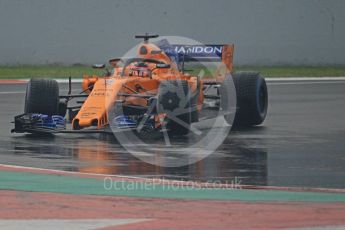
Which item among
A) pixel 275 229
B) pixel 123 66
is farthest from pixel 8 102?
pixel 275 229

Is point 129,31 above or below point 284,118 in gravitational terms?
above

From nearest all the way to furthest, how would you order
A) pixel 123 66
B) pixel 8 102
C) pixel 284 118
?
pixel 123 66
pixel 284 118
pixel 8 102

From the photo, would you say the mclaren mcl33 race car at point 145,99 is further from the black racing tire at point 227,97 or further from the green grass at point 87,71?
the green grass at point 87,71

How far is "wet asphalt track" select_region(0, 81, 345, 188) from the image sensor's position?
12.1 m

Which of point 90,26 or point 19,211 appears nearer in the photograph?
point 19,211

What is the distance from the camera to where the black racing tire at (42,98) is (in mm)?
16641

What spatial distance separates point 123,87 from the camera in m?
16.7

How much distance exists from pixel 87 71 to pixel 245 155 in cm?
2086

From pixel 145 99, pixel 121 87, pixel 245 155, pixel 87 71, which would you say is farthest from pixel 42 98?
pixel 87 71

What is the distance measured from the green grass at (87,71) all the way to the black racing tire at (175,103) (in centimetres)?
1592

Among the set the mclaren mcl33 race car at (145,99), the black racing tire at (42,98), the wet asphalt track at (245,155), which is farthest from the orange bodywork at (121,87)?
the black racing tire at (42,98)

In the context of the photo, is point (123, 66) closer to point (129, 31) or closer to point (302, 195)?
point (302, 195)

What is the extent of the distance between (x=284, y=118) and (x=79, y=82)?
37.5 ft

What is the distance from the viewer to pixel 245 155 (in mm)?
14141
